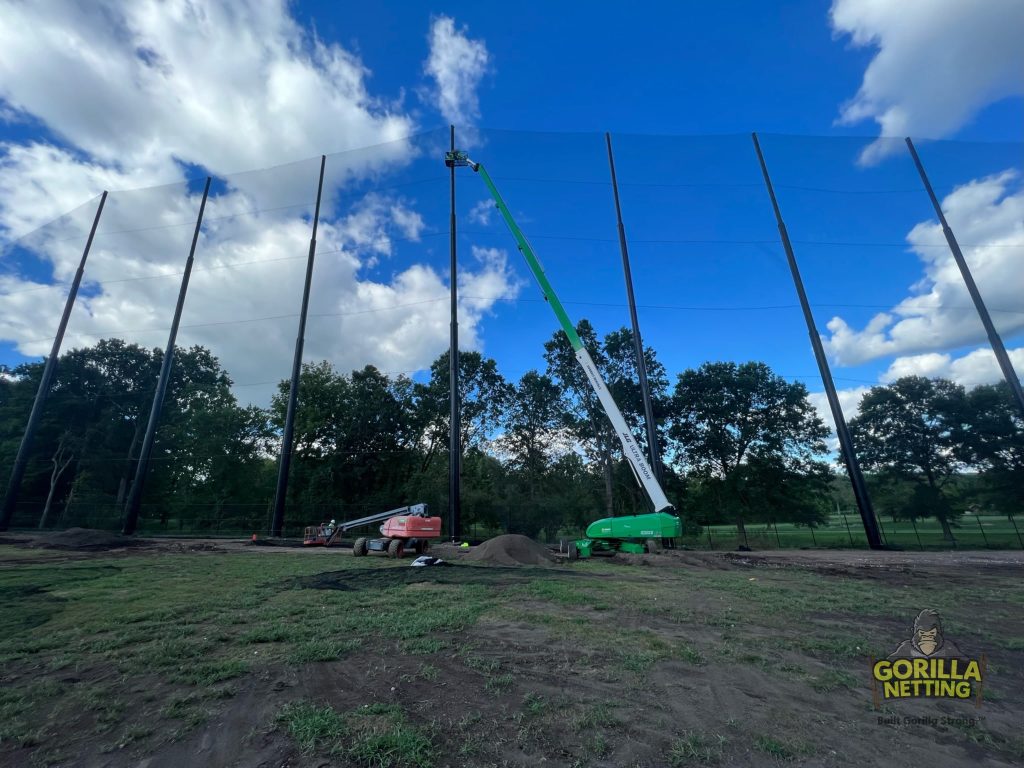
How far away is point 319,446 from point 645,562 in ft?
91.0

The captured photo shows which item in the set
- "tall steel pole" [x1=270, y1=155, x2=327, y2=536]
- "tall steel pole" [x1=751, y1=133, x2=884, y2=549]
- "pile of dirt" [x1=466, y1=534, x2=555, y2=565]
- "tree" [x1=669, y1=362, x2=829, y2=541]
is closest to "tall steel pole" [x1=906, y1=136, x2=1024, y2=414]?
"tall steel pole" [x1=751, y1=133, x2=884, y2=549]

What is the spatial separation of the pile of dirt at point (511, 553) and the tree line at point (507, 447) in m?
14.5

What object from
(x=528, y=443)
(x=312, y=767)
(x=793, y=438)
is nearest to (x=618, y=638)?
(x=312, y=767)

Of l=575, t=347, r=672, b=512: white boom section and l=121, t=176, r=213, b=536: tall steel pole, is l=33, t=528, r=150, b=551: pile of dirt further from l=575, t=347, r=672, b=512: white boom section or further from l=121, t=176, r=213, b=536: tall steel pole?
l=575, t=347, r=672, b=512: white boom section

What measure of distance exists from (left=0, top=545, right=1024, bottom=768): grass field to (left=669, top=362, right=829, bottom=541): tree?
22.6 m

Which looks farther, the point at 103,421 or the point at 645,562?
the point at 103,421

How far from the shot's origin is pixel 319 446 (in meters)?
33.4

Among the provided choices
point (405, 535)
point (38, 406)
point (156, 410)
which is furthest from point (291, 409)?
point (38, 406)

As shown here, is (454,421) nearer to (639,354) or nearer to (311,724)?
(639,354)

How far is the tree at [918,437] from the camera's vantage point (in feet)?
86.9

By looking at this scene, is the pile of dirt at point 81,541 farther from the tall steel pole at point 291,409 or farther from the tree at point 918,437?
the tree at point 918,437

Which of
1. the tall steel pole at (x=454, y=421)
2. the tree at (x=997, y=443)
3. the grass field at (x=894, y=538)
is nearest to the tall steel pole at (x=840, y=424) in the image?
the grass field at (x=894, y=538)

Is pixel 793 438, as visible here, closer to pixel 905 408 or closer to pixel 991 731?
pixel 905 408

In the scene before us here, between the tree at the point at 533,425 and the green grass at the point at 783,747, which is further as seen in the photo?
the tree at the point at 533,425
